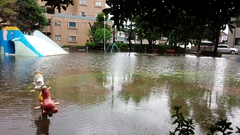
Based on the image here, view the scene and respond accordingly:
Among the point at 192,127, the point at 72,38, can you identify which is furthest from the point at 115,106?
the point at 72,38

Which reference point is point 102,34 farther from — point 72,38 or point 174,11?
point 174,11

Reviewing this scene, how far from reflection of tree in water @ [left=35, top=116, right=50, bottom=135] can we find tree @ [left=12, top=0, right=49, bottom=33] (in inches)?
1025

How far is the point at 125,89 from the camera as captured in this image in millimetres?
7742

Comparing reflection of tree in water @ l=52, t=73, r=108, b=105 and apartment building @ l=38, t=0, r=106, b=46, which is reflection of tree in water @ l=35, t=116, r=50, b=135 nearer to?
reflection of tree in water @ l=52, t=73, r=108, b=105

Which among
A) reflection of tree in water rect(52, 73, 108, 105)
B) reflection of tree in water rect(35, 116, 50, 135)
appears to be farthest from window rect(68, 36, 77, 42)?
reflection of tree in water rect(35, 116, 50, 135)

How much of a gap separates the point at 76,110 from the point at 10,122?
145 centimetres

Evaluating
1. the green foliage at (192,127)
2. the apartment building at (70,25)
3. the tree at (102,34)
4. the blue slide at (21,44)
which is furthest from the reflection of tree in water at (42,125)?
the apartment building at (70,25)

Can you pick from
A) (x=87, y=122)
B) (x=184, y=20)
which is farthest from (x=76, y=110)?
(x=184, y=20)

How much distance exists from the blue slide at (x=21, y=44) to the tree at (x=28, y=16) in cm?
513

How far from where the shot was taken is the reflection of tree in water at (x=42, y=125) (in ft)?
13.1

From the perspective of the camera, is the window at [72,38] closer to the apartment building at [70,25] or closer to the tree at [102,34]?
the apartment building at [70,25]

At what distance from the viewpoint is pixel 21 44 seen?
890 inches

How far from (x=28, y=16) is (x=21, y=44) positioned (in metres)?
→ 8.77

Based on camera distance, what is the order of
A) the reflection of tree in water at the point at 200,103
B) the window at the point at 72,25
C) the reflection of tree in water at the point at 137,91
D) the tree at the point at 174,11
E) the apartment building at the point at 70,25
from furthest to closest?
the window at the point at 72,25 → the apartment building at the point at 70,25 → the reflection of tree in water at the point at 137,91 → the reflection of tree in water at the point at 200,103 → the tree at the point at 174,11
